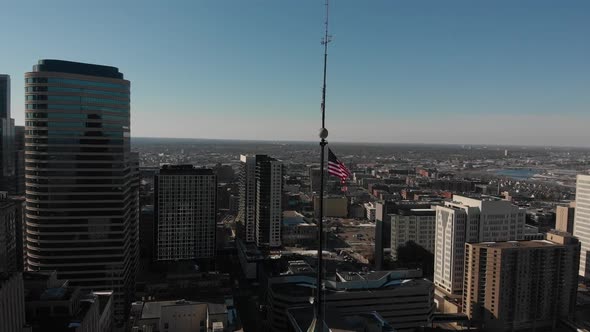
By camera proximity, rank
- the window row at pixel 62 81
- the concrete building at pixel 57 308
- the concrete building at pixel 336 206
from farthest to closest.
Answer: the concrete building at pixel 336 206 → the window row at pixel 62 81 → the concrete building at pixel 57 308

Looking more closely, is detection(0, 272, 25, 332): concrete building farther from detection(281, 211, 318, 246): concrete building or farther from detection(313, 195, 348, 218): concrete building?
detection(313, 195, 348, 218): concrete building

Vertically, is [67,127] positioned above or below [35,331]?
above

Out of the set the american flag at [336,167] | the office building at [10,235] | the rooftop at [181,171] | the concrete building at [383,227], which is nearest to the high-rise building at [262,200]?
the rooftop at [181,171]

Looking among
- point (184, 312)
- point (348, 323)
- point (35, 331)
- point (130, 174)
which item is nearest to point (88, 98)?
point (130, 174)

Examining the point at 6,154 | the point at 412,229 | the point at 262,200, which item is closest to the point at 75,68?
the point at 262,200

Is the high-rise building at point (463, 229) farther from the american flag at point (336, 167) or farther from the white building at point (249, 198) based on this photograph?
the american flag at point (336, 167)

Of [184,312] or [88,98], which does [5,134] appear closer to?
[88,98]
